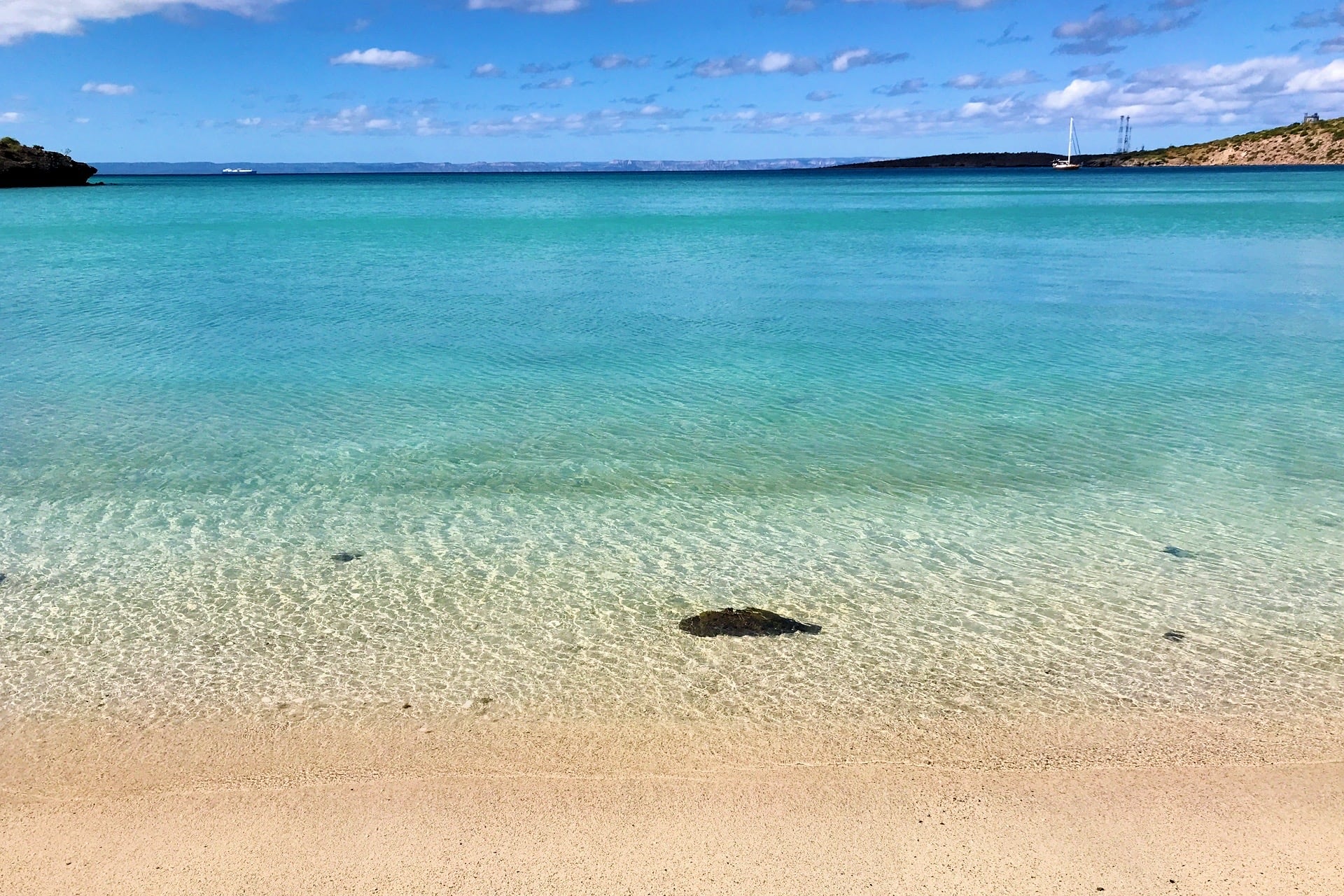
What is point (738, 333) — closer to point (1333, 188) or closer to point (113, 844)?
point (113, 844)

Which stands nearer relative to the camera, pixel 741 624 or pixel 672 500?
pixel 741 624

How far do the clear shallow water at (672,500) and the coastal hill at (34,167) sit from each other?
295 ft

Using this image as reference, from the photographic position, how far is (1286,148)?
178750mm

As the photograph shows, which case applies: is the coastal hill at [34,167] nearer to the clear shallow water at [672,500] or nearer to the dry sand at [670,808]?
the clear shallow water at [672,500]

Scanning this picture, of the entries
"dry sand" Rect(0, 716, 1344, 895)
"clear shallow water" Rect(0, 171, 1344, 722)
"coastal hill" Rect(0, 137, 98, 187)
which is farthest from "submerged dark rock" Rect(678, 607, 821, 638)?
"coastal hill" Rect(0, 137, 98, 187)

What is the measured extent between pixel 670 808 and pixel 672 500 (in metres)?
5.10

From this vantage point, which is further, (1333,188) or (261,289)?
(1333,188)

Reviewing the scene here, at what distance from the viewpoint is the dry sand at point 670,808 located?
487 cm

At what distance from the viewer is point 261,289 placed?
27.4m

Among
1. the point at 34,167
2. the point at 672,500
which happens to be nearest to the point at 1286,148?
the point at 34,167

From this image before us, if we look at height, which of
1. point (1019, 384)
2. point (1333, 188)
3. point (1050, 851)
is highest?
point (1333, 188)

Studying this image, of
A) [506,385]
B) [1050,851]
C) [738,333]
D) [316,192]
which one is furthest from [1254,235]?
[316,192]

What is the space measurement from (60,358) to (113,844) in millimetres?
14947

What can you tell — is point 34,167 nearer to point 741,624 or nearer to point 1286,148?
point 741,624
